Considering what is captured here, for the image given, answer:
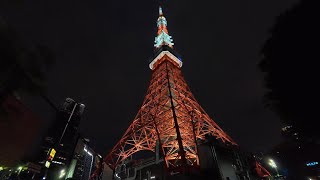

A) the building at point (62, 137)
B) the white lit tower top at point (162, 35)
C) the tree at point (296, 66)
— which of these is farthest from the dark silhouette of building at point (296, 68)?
the building at point (62, 137)

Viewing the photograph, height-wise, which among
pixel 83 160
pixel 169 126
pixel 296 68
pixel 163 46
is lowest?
pixel 296 68

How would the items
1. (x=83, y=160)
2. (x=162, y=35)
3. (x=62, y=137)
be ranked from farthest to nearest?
(x=83, y=160) < (x=62, y=137) < (x=162, y=35)

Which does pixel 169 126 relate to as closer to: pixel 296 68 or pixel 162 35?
pixel 296 68

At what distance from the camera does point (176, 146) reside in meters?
17.3

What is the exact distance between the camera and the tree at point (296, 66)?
5.41 m

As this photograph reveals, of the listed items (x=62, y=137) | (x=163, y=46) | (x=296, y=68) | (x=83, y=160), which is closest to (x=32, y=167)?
(x=296, y=68)

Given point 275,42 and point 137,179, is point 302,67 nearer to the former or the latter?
point 275,42

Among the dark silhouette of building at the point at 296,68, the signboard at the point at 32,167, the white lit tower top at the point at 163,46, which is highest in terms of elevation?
the white lit tower top at the point at 163,46

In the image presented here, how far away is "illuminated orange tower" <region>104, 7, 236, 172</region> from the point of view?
16906mm

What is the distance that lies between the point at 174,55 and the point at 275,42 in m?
23.5

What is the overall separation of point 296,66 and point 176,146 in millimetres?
13168

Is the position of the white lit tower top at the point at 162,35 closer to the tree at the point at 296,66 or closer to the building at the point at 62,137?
the building at the point at 62,137

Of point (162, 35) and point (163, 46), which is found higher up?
point (162, 35)

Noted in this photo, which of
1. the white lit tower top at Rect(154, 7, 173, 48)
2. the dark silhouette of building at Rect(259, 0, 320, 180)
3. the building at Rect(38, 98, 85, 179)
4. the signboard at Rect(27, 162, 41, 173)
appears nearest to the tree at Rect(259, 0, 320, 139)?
the dark silhouette of building at Rect(259, 0, 320, 180)
